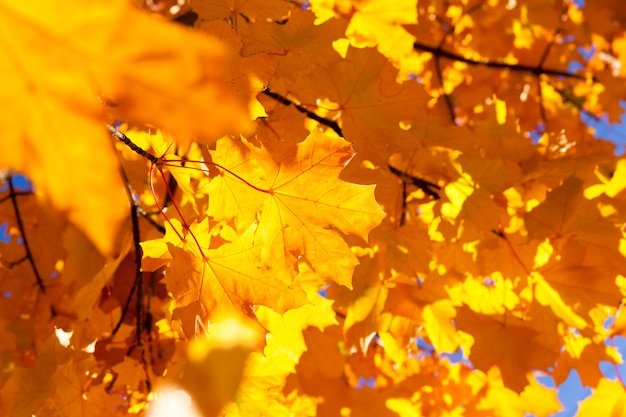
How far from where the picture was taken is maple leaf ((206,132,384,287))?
895 mm

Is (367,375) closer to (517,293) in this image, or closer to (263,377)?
(517,293)

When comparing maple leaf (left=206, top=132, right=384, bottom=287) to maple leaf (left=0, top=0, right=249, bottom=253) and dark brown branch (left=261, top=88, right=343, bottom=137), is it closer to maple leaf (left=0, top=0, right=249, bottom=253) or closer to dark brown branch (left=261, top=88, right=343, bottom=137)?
dark brown branch (left=261, top=88, right=343, bottom=137)

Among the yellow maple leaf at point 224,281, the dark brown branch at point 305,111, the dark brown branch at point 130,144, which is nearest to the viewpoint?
the dark brown branch at point 130,144

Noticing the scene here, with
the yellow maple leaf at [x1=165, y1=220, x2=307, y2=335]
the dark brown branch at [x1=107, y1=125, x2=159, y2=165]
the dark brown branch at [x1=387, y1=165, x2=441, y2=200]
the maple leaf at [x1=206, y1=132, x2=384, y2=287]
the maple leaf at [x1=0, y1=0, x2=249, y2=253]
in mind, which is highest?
the maple leaf at [x1=0, y1=0, x2=249, y2=253]

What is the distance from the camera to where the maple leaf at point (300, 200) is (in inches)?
35.2

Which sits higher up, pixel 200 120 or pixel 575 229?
pixel 200 120

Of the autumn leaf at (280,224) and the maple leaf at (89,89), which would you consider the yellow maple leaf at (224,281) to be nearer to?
the autumn leaf at (280,224)

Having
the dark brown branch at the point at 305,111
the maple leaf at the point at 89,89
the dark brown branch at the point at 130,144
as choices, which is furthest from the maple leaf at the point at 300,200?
the maple leaf at the point at 89,89

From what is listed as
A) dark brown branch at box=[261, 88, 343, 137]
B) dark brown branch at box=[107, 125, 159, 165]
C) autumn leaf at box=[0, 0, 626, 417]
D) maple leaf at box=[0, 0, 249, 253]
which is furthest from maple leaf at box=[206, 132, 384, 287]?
maple leaf at box=[0, 0, 249, 253]

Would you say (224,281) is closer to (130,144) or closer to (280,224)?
(280,224)

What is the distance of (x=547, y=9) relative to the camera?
8.30ft

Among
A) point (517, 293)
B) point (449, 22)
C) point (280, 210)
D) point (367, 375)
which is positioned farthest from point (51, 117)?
point (449, 22)

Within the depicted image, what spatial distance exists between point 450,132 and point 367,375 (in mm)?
1235

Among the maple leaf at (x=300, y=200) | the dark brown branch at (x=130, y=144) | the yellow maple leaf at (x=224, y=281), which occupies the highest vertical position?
the dark brown branch at (x=130, y=144)
